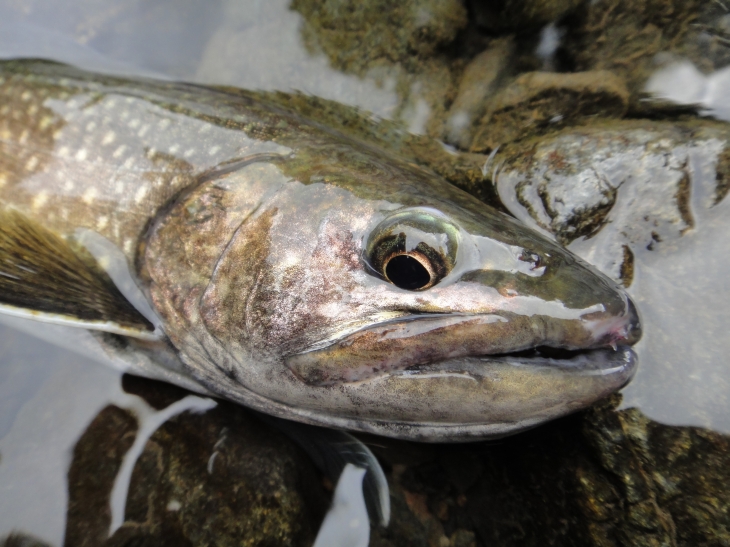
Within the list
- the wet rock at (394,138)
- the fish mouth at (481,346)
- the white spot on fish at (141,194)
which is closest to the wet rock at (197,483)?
the fish mouth at (481,346)

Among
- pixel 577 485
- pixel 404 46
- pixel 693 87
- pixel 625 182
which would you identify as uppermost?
pixel 693 87

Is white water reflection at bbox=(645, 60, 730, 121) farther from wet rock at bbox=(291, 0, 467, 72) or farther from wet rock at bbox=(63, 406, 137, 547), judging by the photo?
wet rock at bbox=(63, 406, 137, 547)

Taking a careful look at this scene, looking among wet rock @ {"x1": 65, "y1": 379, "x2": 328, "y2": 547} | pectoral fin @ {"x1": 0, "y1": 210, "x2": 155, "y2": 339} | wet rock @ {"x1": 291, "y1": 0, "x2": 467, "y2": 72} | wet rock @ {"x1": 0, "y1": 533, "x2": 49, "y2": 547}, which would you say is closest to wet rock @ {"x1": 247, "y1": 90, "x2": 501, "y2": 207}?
wet rock @ {"x1": 291, "y1": 0, "x2": 467, "y2": 72}

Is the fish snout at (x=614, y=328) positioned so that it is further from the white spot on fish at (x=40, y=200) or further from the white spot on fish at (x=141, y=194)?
the white spot on fish at (x=40, y=200)

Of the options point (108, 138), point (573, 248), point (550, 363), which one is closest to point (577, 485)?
point (550, 363)

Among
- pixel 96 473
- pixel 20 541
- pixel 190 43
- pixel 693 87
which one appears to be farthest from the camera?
pixel 190 43

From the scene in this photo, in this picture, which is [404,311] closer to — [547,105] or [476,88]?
[547,105]
